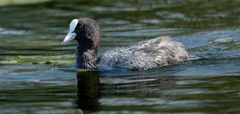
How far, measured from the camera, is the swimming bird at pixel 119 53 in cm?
1130

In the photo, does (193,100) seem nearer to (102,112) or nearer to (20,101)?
(102,112)

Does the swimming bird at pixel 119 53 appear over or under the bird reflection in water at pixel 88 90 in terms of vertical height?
over

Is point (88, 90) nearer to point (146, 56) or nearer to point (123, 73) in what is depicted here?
point (123, 73)

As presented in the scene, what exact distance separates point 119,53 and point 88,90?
63.3 inches

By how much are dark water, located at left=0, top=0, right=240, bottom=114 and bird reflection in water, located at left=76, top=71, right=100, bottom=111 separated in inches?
0.5

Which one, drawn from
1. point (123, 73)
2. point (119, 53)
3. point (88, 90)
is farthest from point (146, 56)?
point (88, 90)

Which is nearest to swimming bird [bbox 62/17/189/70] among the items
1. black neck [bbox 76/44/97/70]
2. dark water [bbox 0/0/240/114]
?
black neck [bbox 76/44/97/70]

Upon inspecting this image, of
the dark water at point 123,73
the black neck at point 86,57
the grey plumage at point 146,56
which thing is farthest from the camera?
the black neck at point 86,57

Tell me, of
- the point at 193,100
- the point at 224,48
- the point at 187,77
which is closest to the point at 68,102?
the point at 193,100

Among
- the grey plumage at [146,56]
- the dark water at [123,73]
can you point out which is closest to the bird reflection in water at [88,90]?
the dark water at [123,73]

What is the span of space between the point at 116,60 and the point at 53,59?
4.78 feet

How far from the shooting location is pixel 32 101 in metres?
9.18

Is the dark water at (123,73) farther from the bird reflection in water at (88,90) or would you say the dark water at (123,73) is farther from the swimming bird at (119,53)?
the swimming bird at (119,53)

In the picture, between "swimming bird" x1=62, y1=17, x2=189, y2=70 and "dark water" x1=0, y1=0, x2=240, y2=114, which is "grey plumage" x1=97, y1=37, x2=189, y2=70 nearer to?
"swimming bird" x1=62, y1=17, x2=189, y2=70
